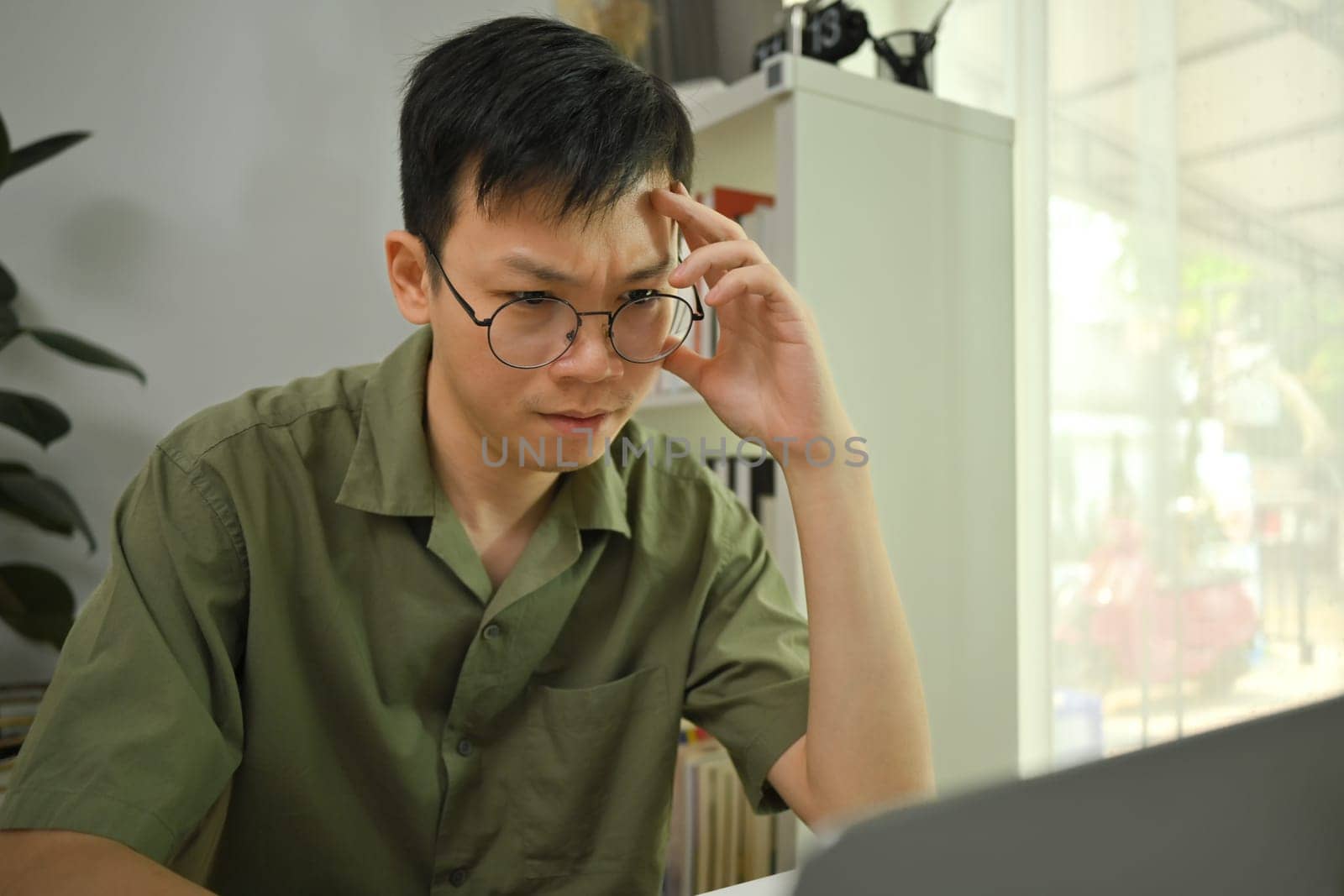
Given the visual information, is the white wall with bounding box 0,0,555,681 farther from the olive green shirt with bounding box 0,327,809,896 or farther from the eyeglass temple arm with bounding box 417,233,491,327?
the eyeglass temple arm with bounding box 417,233,491,327

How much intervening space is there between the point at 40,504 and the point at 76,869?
1.17 m

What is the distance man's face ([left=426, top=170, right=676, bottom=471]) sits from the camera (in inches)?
34.5

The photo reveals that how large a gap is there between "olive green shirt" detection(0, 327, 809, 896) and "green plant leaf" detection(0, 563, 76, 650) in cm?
100

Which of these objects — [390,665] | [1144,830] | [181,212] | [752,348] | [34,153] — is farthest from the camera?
[181,212]

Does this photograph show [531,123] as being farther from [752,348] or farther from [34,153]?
[34,153]

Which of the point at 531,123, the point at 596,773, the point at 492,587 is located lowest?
the point at 596,773

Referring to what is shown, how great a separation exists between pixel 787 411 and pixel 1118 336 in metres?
0.87

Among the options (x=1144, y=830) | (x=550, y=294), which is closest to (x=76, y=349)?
(x=550, y=294)

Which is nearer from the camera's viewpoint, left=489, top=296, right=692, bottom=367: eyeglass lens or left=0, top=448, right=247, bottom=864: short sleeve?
left=0, top=448, right=247, bottom=864: short sleeve

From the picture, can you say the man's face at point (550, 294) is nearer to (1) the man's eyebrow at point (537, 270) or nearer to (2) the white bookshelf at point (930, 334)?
(1) the man's eyebrow at point (537, 270)

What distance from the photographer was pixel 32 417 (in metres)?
1.71

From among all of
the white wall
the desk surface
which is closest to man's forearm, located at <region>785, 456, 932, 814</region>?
the desk surface

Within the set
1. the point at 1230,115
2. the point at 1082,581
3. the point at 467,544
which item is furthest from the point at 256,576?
the point at 1230,115

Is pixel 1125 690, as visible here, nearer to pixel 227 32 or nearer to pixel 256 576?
pixel 256 576
